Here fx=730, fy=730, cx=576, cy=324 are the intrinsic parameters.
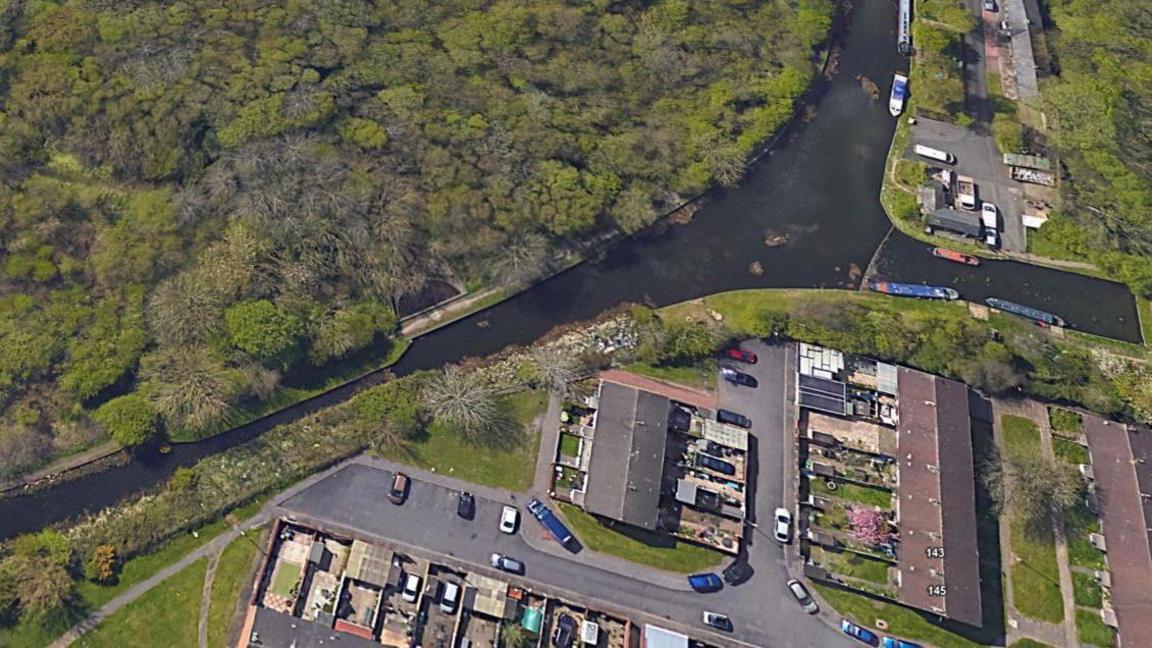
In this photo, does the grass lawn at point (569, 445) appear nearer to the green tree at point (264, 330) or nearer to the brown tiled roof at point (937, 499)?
the green tree at point (264, 330)

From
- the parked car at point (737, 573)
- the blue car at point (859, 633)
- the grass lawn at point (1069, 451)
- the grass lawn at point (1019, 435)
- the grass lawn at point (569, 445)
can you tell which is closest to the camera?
the blue car at point (859, 633)

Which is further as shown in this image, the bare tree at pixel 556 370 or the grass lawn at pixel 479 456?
the bare tree at pixel 556 370

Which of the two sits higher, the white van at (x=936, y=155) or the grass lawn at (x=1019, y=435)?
the white van at (x=936, y=155)

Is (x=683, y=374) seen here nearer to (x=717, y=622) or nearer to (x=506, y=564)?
(x=717, y=622)

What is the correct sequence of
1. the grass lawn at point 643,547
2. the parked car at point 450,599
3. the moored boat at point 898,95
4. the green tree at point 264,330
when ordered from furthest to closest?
1. the moored boat at point 898,95
2. the green tree at point 264,330
3. the grass lawn at point 643,547
4. the parked car at point 450,599

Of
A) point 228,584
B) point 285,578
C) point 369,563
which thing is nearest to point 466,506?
point 369,563

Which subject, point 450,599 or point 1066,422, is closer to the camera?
point 450,599

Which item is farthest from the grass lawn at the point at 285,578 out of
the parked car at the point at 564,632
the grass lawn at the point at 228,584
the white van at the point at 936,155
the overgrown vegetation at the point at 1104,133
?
the overgrown vegetation at the point at 1104,133
